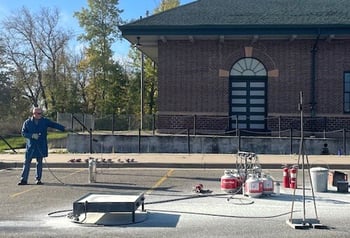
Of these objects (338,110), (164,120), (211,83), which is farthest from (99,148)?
(338,110)

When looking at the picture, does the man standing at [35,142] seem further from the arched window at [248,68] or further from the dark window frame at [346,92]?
the dark window frame at [346,92]

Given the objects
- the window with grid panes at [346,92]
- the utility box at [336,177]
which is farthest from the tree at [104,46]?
the utility box at [336,177]

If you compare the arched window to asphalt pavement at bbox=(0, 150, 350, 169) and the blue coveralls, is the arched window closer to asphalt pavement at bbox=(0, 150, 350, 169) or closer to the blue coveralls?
asphalt pavement at bbox=(0, 150, 350, 169)

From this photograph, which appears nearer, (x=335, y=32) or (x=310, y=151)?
(x=310, y=151)

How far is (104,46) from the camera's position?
180ft

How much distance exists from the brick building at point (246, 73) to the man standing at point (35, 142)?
451 inches

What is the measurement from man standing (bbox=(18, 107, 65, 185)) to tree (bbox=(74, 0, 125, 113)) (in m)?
41.3

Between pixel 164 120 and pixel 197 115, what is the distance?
5.23 ft

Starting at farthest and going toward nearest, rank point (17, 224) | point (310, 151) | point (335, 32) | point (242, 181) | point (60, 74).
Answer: point (60, 74)
point (335, 32)
point (310, 151)
point (242, 181)
point (17, 224)

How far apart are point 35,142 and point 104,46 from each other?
42488 millimetres

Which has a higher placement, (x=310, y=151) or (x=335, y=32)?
(x=335, y=32)

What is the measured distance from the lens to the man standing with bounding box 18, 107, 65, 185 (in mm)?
13195

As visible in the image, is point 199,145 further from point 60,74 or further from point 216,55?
point 60,74

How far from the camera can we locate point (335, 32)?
2350 cm
